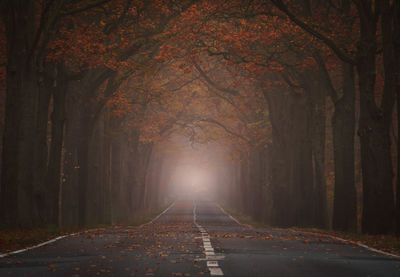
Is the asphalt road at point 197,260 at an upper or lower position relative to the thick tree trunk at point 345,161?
lower

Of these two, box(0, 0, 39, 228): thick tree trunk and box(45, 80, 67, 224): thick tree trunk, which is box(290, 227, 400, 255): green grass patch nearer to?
box(0, 0, 39, 228): thick tree trunk

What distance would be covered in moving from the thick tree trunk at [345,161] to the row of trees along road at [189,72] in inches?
1.7

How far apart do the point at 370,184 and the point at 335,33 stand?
543cm

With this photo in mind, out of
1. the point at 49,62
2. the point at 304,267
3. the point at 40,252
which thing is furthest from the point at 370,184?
the point at 49,62

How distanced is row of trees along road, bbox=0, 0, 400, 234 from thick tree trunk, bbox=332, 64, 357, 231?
0.14 ft

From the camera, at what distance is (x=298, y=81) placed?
26797 millimetres

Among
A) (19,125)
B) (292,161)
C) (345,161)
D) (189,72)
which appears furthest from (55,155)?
(292,161)

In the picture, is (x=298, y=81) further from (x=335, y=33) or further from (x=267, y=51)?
(x=335, y=33)

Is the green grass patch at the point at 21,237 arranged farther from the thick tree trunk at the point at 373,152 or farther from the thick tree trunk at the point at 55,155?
the thick tree trunk at the point at 373,152

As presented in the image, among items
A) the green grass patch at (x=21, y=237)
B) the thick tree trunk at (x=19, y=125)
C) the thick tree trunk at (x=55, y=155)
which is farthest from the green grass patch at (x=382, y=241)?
the thick tree trunk at (x=55, y=155)

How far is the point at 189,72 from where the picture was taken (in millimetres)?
25344

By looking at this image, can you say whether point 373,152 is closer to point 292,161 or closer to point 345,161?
point 345,161

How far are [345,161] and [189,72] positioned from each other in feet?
25.5

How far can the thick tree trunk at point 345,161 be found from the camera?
2158 cm
